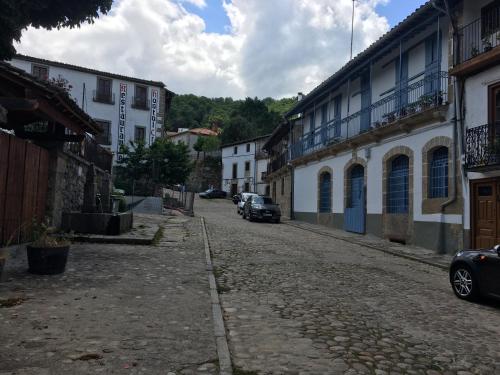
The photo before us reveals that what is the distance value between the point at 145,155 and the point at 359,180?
1680 cm

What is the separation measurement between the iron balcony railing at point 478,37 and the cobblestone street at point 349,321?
21.6 feet

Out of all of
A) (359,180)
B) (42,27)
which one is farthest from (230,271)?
(359,180)

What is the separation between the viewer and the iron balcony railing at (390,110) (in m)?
14.2

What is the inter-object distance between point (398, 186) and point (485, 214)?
4879 millimetres

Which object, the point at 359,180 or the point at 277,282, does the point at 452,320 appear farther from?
the point at 359,180

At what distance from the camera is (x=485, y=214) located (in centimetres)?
1219

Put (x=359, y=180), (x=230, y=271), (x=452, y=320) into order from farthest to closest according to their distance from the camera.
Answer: (x=359, y=180) < (x=230, y=271) < (x=452, y=320)

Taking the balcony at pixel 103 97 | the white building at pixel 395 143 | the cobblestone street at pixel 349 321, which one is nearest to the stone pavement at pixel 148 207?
the white building at pixel 395 143

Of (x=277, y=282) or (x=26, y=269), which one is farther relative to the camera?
(x=277, y=282)

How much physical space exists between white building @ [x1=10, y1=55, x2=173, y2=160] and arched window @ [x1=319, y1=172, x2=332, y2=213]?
18.1 metres

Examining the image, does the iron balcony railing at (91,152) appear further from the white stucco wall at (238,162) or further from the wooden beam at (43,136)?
the white stucco wall at (238,162)

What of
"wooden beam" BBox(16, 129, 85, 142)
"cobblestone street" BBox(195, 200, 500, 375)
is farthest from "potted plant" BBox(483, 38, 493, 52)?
"wooden beam" BBox(16, 129, 85, 142)

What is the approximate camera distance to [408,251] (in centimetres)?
1386

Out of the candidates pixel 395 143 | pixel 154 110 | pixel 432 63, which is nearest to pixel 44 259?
pixel 395 143
